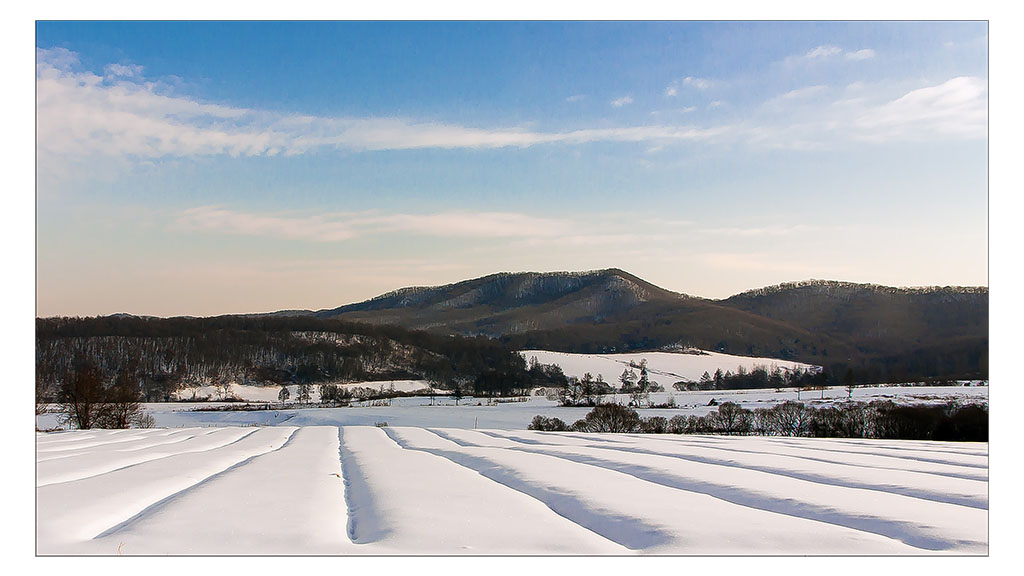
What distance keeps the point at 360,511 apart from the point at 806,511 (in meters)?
2.56

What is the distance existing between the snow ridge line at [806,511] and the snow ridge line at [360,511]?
2068 millimetres

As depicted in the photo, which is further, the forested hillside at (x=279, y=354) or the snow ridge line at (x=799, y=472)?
the forested hillside at (x=279, y=354)

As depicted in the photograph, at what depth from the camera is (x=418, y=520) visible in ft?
12.9

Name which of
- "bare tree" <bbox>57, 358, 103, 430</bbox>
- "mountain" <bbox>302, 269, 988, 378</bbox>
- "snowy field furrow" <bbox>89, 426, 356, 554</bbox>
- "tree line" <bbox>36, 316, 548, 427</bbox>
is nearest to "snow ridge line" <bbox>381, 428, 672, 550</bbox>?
"snowy field furrow" <bbox>89, 426, 356, 554</bbox>

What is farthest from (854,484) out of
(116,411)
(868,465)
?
(116,411)

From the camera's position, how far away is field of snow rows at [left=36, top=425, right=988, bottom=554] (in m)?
3.71

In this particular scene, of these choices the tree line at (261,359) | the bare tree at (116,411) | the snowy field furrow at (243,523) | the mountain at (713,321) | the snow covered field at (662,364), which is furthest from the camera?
the snow covered field at (662,364)

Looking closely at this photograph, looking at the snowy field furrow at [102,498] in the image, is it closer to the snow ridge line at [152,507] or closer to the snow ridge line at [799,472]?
the snow ridge line at [152,507]

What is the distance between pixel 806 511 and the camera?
166 inches

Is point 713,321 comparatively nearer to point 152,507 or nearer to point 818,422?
point 818,422

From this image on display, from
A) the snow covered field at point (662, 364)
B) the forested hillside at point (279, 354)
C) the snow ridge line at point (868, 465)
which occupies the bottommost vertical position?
the snow covered field at point (662, 364)

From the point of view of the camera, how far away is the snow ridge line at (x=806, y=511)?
146 inches

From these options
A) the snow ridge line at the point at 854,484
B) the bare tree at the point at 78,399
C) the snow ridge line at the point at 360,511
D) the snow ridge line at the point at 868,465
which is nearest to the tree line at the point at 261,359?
the bare tree at the point at 78,399

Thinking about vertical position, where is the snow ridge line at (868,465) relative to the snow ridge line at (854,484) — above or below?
below
